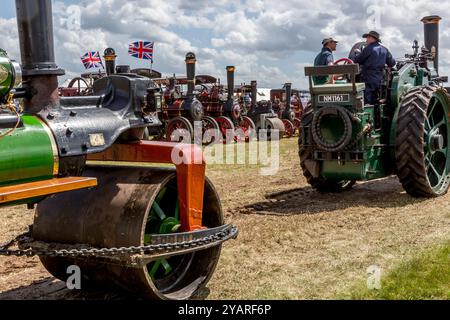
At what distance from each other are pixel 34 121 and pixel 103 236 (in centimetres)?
69

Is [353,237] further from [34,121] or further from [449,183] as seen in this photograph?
[34,121]

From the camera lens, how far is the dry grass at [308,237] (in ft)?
12.1

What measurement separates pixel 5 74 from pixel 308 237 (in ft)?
9.74

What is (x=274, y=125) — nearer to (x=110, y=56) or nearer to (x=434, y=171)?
(x=110, y=56)

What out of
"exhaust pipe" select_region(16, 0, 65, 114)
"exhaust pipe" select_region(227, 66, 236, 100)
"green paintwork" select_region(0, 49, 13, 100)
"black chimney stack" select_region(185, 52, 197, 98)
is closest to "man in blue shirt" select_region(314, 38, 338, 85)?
"exhaust pipe" select_region(16, 0, 65, 114)

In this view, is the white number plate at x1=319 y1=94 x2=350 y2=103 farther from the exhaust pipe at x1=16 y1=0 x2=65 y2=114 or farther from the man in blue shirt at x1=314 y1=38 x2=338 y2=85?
the exhaust pipe at x1=16 y1=0 x2=65 y2=114

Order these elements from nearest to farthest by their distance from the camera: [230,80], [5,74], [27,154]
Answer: [5,74] < [27,154] < [230,80]

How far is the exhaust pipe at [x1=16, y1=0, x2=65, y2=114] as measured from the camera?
2.87 m

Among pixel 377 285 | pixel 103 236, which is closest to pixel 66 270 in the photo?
pixel 103 236

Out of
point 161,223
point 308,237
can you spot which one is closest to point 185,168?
point 161,223

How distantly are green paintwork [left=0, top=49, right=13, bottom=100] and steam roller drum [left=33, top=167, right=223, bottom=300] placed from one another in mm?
826

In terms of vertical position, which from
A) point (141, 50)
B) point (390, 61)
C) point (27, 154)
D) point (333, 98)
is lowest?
point (27, 154)

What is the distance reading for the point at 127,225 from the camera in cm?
297

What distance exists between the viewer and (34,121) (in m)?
2.78
